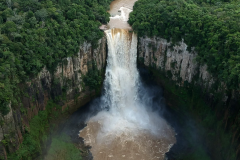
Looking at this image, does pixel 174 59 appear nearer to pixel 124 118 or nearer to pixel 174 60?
pixel 174 60

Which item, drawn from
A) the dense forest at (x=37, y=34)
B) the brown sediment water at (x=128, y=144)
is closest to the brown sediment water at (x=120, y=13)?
the dense forest at (x=37, y=34)

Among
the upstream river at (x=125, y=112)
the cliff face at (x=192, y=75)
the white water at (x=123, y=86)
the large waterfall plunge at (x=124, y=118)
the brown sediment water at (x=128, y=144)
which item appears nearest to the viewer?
the cliff face at (x=192, y=75)

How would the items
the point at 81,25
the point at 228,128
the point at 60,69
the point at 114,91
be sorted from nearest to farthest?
1. the point at 228,128
2. the point at 60,69
3. the point at 81,25
4. the point at 114,91

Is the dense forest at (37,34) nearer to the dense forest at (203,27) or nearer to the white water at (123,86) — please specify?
the white water at (123,86)

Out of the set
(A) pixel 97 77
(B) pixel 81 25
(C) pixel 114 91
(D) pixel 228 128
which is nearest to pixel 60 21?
(B) pixel 81 25

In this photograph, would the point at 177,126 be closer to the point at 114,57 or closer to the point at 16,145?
the point at 114,57

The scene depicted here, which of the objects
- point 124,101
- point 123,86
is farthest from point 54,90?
point 124,101
